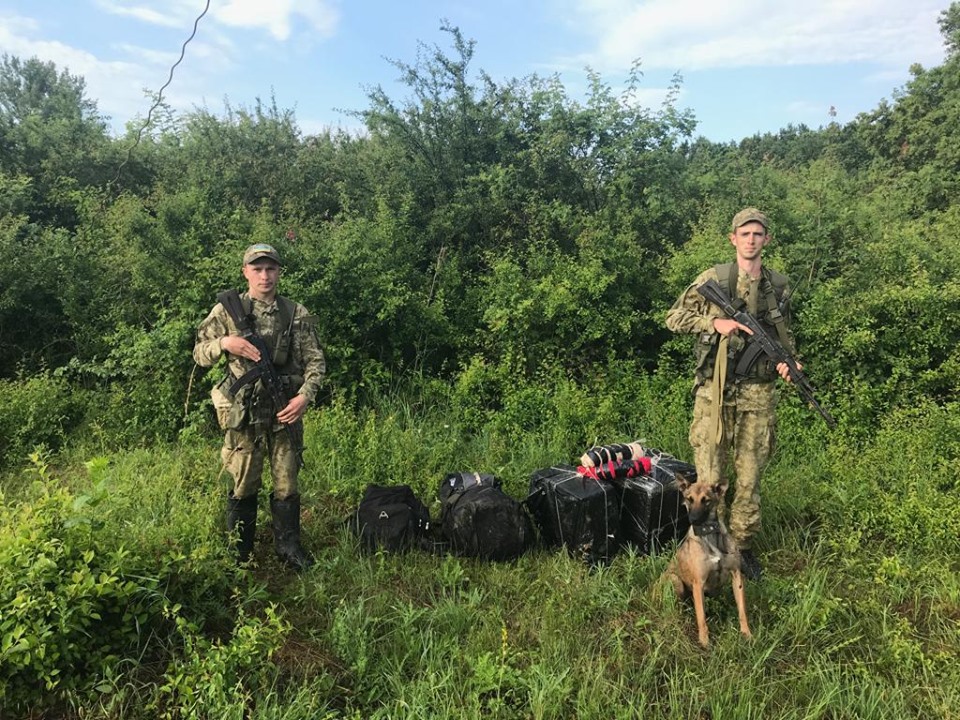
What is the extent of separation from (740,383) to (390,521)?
2.40 metres

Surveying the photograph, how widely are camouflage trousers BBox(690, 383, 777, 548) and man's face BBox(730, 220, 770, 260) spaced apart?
81 centimetres

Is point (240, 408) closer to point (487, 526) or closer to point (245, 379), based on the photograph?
point (245, 379)

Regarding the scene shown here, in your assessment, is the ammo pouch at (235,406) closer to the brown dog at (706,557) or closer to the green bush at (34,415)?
the brown dog at (706,557)

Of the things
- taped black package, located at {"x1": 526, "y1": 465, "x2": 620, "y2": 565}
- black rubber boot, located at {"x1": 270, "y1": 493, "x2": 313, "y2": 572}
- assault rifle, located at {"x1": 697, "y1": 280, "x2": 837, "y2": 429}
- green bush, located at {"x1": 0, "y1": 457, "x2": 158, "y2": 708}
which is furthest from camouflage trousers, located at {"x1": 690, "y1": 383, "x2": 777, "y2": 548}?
green bush, located at {"x1": 0, "y1": 457, "x2": 158, "y2": 708}

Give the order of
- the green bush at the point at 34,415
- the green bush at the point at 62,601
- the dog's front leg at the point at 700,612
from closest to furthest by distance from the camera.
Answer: the green bush at the point at 62,601 → the dog's front leg at the point at 700,612 → the green bush at the point at 34,415

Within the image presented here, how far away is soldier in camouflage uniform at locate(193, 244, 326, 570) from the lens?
12.0 ft

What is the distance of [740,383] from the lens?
3.83 meters

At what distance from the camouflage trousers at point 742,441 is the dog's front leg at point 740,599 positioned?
83 cm

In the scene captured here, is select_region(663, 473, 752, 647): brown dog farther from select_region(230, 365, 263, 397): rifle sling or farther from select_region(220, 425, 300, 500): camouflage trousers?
select_region(230, 365, 263, 397): rifle sling

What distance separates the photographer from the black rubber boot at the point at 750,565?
3730 mm

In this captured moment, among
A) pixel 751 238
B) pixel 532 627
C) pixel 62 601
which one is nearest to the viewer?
pixel 62 601

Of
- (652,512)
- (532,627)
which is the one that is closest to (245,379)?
(532,627)

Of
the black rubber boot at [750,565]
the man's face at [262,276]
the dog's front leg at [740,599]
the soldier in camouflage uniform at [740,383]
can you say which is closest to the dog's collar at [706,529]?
the dog's front leg at [740,599]

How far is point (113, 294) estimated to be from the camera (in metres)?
6.87
